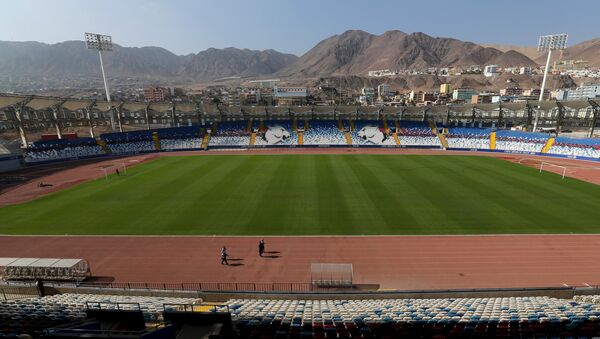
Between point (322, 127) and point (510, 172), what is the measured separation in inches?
1414

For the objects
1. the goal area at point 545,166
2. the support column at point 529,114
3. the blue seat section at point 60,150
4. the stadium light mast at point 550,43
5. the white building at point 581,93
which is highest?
the stadium light mast at point 550,43

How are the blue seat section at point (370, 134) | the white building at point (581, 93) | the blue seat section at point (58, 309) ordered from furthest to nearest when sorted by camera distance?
the white building at point (581, 93)
the blue seat section at point (370, 134)
the blue seat section at point (58, 309)

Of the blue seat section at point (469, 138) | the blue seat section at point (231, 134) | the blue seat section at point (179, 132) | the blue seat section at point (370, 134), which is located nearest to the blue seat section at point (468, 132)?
the blue seat section at point (469, 138)

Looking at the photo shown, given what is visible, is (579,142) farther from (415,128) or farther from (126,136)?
(126,136)

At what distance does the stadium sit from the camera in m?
10.8

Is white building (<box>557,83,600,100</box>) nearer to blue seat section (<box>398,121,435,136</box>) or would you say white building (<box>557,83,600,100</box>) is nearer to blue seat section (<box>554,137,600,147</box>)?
blue seat section (<box>554,137,600,147</box>)

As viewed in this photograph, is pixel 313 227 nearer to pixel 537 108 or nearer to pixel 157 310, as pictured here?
pixel 157 310

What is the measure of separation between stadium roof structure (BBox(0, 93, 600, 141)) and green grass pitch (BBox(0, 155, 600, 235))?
1019 inches

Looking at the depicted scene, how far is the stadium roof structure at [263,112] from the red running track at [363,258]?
1887 inches

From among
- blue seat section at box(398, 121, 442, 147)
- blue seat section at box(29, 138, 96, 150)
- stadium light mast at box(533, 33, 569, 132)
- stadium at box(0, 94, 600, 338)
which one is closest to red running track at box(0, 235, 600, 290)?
stadium at box(0, 94, 600, 338)

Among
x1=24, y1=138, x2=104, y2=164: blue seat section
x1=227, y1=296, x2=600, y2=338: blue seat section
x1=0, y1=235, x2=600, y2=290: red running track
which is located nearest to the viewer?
x1=227, y1=296, x2=600, y2=338: blue seat section

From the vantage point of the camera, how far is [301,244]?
21422 millimetres

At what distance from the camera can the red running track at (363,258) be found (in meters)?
17.6

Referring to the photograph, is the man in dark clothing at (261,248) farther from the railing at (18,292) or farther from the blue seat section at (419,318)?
the railing at (18,292)
